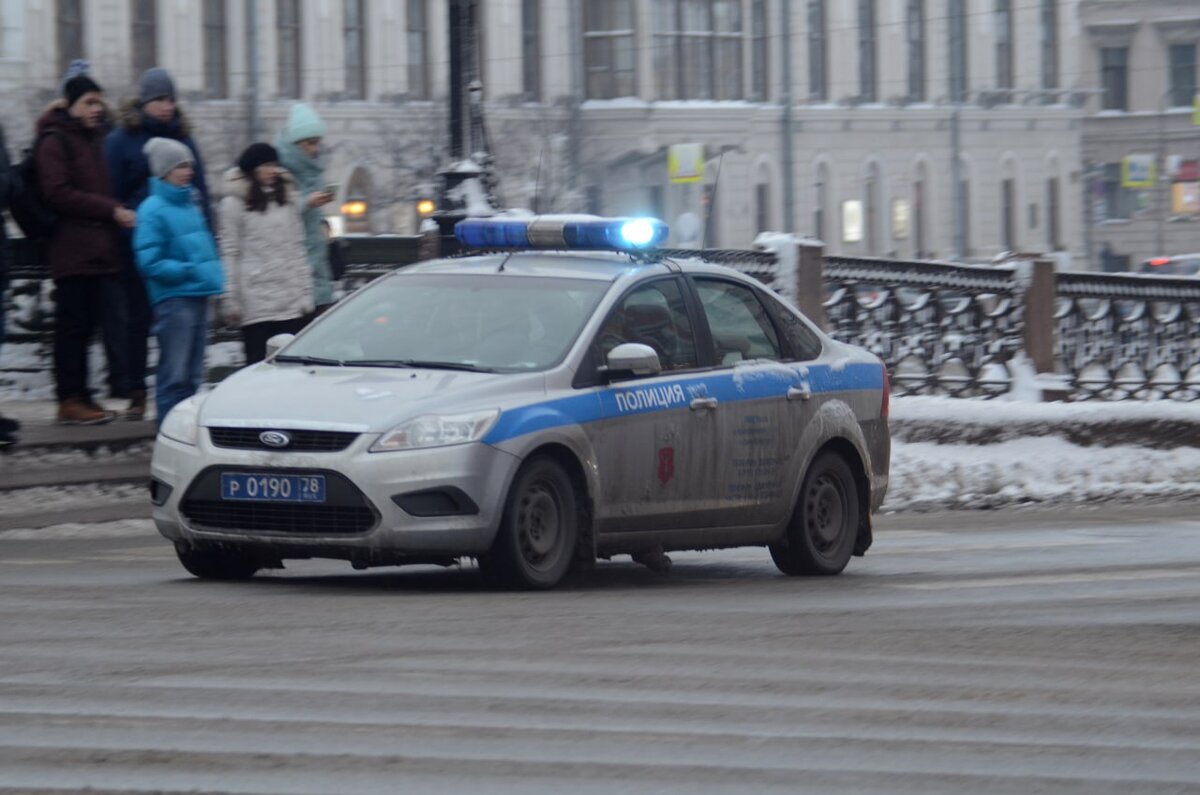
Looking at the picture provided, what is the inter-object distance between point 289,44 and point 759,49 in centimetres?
1588

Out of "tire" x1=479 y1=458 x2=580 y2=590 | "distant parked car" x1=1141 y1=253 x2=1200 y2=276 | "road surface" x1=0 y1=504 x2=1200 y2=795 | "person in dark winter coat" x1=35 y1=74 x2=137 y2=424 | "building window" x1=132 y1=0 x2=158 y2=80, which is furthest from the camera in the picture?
"building window" x1=132 y1=0 x2=158 y2=80

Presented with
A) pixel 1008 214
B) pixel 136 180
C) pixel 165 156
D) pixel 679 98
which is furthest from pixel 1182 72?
pixel 165 156

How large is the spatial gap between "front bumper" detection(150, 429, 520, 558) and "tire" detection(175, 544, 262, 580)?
370 millimetres

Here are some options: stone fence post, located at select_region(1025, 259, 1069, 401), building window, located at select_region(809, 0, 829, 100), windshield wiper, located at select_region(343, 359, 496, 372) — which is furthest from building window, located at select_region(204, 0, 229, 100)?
windshield wiper, located at select_region(343, 359, 496, 372)

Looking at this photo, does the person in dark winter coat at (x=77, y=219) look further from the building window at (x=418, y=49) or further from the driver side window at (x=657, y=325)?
the building window at (x=418, y=49)

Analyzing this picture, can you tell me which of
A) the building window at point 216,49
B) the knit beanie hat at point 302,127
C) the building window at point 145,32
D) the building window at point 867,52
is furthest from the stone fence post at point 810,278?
the building window at point 867,52

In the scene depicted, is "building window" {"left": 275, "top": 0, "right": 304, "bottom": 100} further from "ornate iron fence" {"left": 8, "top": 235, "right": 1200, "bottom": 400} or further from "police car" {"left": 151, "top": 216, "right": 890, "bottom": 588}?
"police car" {"left": 151, "top": 216, "right": 890, "bottom": 588}

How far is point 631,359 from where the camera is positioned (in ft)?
34.1

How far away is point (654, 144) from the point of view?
221ft

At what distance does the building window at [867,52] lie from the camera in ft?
263

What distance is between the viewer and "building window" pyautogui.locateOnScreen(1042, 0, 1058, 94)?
289ft

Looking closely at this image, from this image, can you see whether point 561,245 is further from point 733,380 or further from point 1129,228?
point 1129,228

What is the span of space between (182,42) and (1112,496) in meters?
45.0

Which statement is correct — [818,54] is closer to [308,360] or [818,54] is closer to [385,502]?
[308,360]
